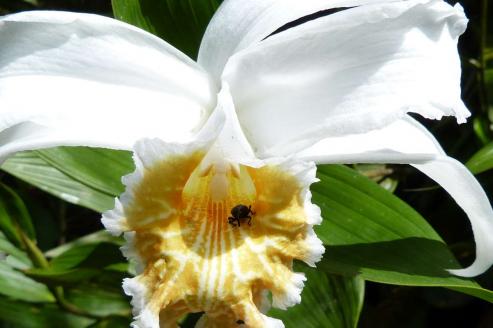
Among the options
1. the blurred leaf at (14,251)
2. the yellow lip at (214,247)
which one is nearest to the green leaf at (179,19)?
the yellow lip at (214,247)

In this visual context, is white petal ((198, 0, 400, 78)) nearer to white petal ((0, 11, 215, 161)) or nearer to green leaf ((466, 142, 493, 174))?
white petal ((0, 11, 215, 161))

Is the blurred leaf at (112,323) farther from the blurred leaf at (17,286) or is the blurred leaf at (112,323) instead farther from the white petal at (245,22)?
the white petal at (245,22)

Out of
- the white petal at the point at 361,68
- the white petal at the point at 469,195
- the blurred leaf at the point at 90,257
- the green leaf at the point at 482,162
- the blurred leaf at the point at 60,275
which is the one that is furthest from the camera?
the blurred leaf at the point at 90,257

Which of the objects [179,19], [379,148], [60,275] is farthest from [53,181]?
[379,148]

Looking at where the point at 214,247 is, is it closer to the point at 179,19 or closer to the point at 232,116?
the point at 232,116

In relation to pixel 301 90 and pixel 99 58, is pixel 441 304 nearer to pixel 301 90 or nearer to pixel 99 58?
pixel 301 90

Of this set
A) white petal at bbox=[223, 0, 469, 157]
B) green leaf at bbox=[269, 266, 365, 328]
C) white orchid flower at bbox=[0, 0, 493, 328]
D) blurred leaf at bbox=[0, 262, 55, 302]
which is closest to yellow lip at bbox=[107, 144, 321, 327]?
white orchid flower at bbox=[0, 0, 493, 328]
